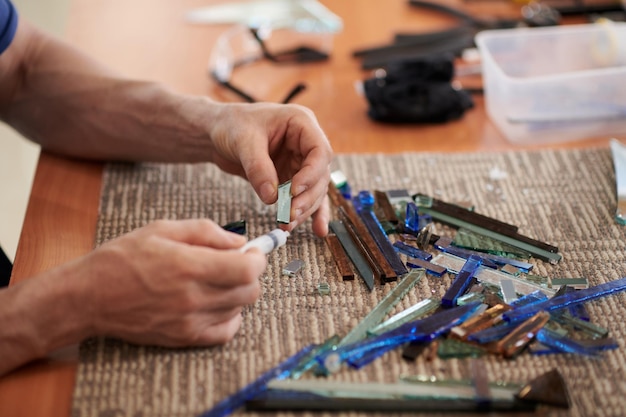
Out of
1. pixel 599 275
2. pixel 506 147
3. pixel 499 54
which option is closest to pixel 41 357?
pixel 599 275

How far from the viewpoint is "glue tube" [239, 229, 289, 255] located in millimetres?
955

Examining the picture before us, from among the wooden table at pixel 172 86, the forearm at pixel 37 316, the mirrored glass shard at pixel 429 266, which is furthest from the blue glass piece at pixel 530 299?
the forearm at pixel 37 316

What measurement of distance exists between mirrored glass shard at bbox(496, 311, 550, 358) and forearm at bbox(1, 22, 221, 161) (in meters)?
0.60

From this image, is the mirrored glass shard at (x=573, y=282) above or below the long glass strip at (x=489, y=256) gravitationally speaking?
above

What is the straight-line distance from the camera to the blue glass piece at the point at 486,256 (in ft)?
3.41

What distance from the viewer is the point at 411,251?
107 centimetres

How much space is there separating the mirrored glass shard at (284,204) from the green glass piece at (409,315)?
0.70ft

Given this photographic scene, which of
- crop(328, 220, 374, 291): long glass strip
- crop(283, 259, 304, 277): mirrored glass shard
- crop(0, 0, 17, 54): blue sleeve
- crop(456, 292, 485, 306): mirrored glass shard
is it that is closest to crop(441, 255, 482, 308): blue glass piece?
crop(456, 292, 485, 306): mirrored glass shard

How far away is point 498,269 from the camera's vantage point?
1.03m

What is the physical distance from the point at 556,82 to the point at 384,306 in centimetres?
64

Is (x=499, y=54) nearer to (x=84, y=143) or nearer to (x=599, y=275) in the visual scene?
(x=599, y=275)

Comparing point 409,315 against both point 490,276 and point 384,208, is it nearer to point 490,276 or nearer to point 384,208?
point 490,276

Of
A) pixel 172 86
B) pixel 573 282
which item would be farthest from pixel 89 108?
pixel 573 282

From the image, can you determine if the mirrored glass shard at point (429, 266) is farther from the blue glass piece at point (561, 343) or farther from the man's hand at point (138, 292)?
the man's hand at point (138, 292)
